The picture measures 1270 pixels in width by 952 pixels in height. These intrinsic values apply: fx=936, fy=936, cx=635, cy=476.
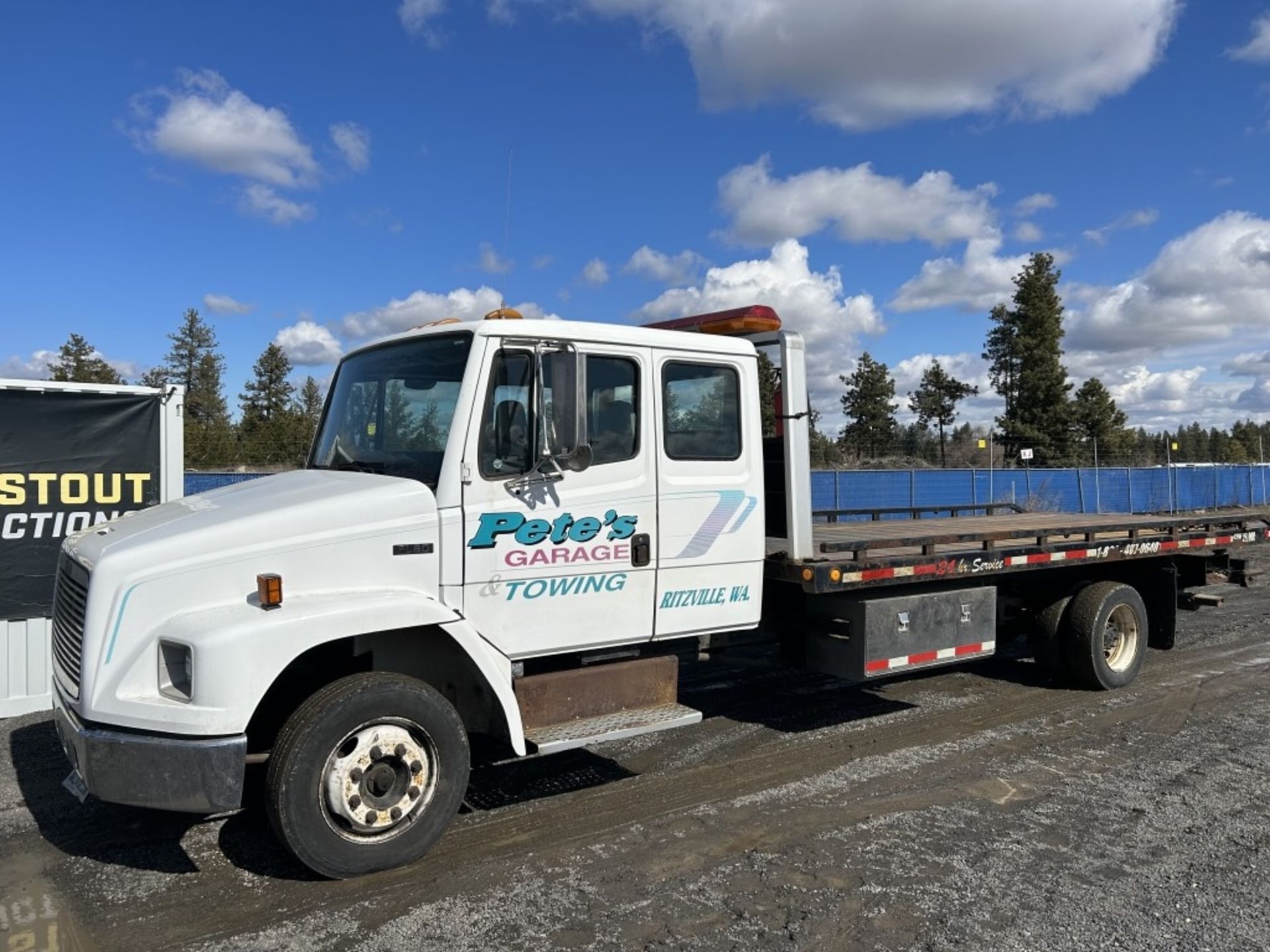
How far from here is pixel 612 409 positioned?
509 cm

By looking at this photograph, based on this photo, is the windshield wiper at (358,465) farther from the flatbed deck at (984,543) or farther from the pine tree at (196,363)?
the pine tree at (196,363)

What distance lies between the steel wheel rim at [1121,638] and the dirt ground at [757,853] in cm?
101

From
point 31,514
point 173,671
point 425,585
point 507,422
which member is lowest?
point 173,671

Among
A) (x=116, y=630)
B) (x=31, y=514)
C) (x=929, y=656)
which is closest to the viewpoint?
(x=116, y=630)

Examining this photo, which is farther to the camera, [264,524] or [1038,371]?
[1038,371]

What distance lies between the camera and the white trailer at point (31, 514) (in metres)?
7.39

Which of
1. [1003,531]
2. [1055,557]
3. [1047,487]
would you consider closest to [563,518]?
[1003,531]

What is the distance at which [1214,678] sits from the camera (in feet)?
26.4

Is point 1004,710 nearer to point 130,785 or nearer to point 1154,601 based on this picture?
point 1154,601

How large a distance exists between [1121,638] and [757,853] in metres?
4.97


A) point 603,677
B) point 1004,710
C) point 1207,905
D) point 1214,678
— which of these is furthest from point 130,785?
point 1214,678

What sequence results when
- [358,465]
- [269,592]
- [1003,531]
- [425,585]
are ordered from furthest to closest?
[1003,531], [358,465], [425,585], [269,592]

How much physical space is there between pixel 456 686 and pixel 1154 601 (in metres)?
6.76

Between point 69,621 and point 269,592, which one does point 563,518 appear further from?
point 69,621
